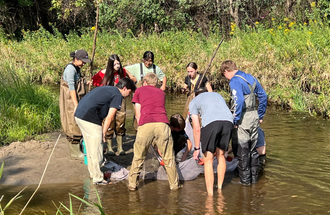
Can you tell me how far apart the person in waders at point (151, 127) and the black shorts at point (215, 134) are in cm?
51

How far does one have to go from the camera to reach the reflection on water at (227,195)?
5.16 meters

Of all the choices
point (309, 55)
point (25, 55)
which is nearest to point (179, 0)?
point (25, 55)

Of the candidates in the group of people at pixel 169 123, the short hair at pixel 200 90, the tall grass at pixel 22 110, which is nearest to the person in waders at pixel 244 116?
the group of people at pixel 169 123

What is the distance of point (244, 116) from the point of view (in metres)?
5.77

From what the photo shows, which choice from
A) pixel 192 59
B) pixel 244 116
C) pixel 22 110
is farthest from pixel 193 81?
pixel 192 59

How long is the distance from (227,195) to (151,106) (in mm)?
1650

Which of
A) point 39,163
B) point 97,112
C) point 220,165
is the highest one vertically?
point 97,112

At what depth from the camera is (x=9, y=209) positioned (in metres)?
5.14

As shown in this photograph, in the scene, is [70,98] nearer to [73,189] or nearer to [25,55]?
[73,189]

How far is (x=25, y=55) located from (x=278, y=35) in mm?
11063

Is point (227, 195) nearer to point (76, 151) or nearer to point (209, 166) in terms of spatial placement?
point (209, 166)

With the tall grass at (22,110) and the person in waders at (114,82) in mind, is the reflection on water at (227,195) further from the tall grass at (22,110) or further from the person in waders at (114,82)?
the tall grass at (22,110)

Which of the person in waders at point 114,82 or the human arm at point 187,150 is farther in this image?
the person in waders at point 114,82

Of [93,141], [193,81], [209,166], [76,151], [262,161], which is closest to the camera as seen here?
[209,166]
